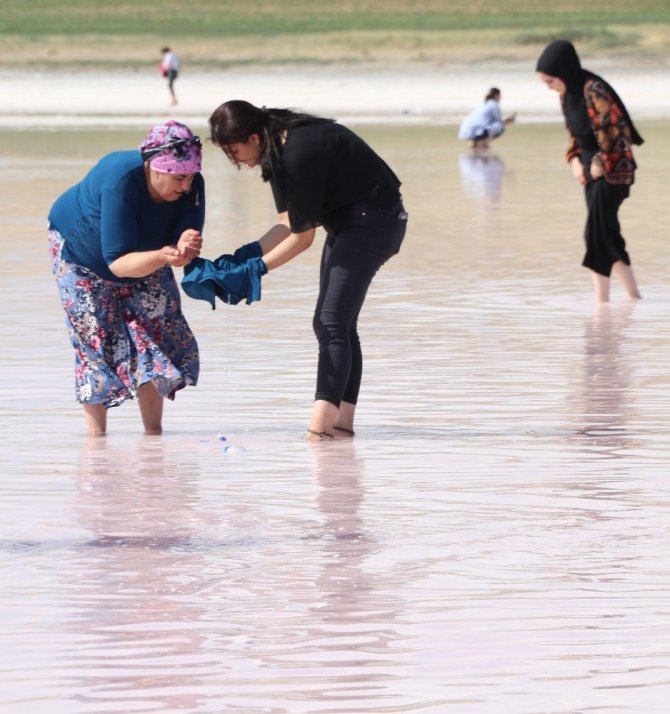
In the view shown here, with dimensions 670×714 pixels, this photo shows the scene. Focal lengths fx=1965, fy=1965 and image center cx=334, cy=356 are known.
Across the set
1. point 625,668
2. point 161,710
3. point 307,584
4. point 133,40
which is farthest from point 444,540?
point 133,40

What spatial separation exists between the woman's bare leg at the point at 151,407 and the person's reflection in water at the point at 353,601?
117cm

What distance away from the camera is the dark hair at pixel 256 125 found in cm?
698

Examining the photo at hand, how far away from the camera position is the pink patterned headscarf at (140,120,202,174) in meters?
6.97

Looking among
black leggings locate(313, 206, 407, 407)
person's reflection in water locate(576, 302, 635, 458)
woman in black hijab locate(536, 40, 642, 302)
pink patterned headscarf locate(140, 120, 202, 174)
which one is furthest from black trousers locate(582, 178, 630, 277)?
pink patterned headscarf locate(140, 120, 202, 174)

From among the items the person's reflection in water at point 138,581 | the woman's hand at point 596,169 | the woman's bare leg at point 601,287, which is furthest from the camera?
the woman's bare leg at point 601,287

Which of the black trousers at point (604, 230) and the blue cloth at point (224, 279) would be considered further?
the black trousers at point (604, 230)

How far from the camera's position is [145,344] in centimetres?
752

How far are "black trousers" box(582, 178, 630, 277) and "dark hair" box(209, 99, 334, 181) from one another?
430 centimetres

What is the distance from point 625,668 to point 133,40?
6860 centimetres

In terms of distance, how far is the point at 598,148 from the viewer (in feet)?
36.6

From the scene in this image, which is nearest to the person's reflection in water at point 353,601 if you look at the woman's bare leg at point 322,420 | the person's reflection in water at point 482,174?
the woman's bare leg at point 322,420

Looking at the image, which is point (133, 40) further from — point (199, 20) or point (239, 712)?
point (239, 712)

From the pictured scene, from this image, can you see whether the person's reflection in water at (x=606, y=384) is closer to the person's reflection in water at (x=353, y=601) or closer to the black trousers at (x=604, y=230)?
the black trousers at (x=604, y=230)

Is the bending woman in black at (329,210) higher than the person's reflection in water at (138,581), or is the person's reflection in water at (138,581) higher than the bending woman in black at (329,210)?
the bending woman in black at (329,210)
